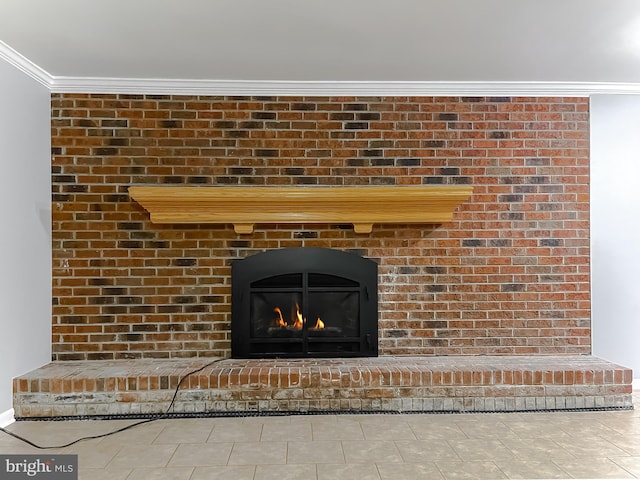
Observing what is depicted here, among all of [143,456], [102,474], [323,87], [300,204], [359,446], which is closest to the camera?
[102,474]

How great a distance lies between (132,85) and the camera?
3.65 metres

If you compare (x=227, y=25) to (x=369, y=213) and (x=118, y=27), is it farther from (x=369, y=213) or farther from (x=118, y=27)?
(x=369, y=213)

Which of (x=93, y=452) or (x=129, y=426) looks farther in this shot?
(x=129, y=426)

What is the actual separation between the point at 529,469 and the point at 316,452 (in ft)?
3.32

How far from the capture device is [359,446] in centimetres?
271

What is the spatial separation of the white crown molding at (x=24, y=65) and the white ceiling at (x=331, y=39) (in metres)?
0.04

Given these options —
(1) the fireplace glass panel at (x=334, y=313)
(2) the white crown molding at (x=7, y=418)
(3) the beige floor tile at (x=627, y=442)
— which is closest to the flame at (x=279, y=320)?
(1) the fireplace glass panel at (x=334, y=313)

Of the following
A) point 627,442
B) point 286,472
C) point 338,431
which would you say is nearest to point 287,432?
point 338,431

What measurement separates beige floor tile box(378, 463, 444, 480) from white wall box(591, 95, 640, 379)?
2035mm

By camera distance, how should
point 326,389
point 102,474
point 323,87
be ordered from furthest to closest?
1. point 323,87
2. point 326,389
3. point 102,474

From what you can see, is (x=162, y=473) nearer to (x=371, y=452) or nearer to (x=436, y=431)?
(x=371, y=452)

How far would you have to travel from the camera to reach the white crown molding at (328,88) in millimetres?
3643

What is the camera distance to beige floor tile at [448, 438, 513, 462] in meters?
2.56

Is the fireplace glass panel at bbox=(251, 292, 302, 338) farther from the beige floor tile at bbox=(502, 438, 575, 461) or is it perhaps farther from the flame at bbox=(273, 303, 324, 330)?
the beige floor tile at bbox=(502, 438, 575, 461)
